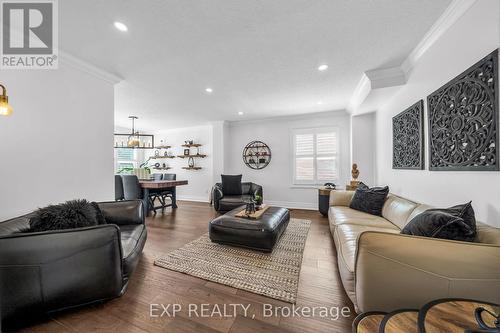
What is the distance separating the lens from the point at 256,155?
5.46 meters

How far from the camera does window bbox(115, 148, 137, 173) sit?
6.34 metres

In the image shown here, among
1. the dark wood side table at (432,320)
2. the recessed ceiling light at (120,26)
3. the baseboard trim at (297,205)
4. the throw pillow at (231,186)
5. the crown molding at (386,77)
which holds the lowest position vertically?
the baseboard trim at (297,205)

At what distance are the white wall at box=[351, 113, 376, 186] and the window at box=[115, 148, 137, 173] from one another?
7.01 meters

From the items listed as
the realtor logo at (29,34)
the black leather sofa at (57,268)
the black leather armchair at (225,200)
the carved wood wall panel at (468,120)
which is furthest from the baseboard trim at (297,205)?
the realtor logo at (29,34)

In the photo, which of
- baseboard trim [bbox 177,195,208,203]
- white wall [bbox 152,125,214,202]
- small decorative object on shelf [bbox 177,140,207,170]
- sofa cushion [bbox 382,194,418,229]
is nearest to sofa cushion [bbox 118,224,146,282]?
sofa cushion [bbox 382,194,418,229]

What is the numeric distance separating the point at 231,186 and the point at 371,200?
3.05 m

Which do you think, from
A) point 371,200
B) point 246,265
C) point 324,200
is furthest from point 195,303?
point 324,200

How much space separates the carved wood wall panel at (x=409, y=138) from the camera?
2.28 meters

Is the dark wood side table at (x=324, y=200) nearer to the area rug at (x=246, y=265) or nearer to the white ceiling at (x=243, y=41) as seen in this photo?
the area rug at (x=246, y=265)

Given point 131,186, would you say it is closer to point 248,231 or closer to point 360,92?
point 248,231

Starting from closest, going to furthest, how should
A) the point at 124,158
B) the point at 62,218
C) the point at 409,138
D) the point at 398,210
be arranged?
the point at 62,218, the point at 398,210, the point at 409,138, the point at 124,158

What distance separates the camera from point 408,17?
166cm

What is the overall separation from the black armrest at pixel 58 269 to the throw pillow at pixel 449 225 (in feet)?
7.59

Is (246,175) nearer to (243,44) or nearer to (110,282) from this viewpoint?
(243,44)
